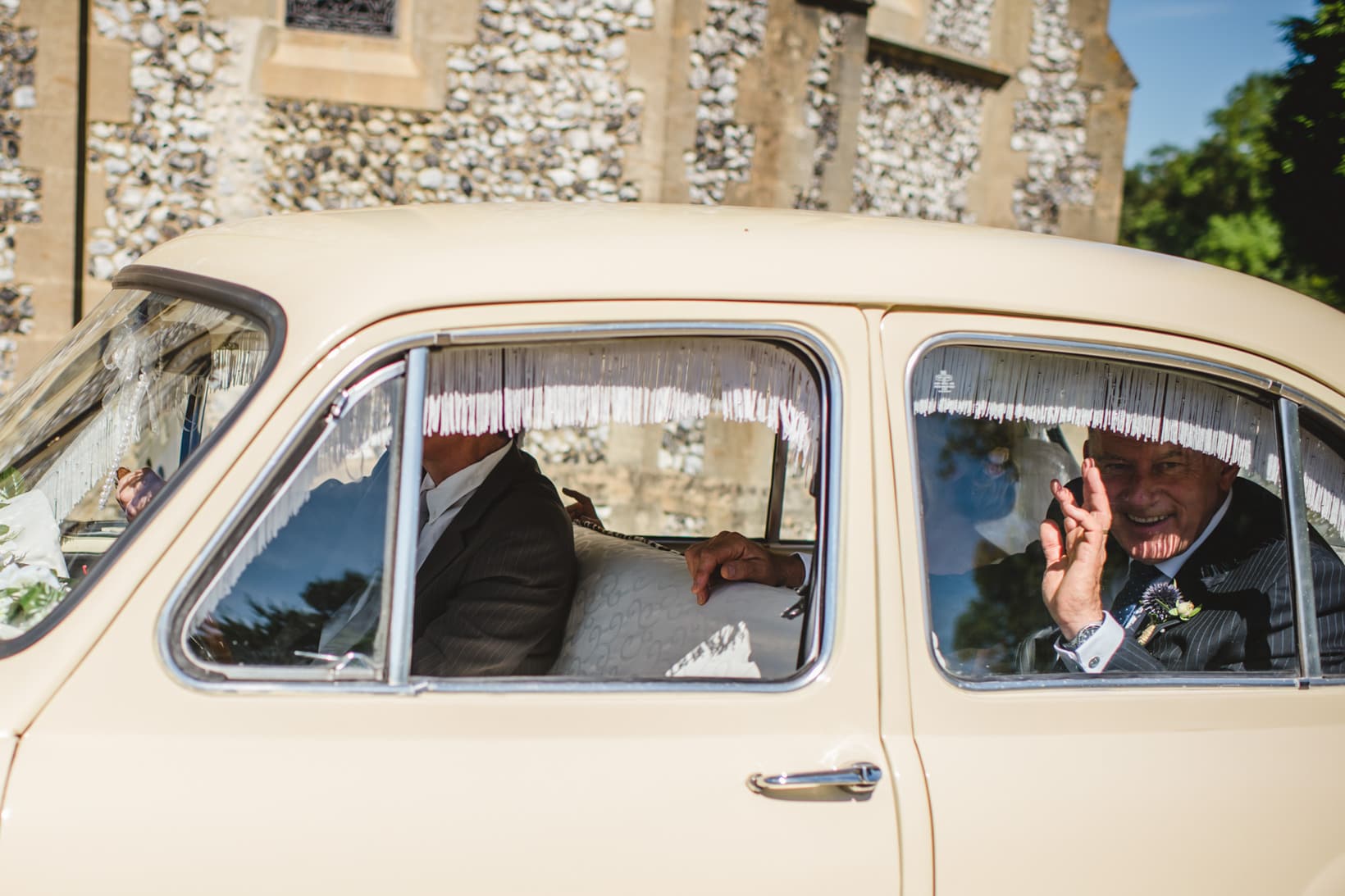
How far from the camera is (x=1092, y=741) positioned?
2.00m

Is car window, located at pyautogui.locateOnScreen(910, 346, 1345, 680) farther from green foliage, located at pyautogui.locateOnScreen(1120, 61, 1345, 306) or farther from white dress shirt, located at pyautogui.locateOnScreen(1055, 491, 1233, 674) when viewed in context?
green foliage, located at pyautogui.locateOnScreen(1120, 61, 1345, 306)

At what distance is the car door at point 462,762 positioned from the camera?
1.63 m

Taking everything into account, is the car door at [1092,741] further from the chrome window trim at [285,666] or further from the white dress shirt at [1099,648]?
the chrome window trim at [285,666]

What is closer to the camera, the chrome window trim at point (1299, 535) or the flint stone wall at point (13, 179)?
the chrome window trim at point (1299, 535)

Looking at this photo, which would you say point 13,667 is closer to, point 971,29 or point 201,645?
point 201,645

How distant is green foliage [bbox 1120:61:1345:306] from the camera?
1639 inches

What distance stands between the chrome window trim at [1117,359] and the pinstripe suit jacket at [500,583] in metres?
0.85

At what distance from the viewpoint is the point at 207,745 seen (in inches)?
66.4

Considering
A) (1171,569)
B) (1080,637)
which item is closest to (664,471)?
(1171,569)

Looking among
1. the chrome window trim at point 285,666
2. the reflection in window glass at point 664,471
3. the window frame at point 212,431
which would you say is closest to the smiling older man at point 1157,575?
the chrome window trim at point 285,666

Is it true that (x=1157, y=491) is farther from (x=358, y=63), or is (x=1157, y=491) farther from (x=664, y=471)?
(x=358, y=63)

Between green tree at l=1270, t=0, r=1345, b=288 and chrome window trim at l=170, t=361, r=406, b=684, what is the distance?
614cm

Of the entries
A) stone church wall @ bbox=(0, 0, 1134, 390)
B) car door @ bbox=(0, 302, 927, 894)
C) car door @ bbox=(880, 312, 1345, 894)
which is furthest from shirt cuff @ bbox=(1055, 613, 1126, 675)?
stone church wall @ bbox=(0, 0, 1134, 390)

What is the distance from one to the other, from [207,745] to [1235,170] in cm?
5244
